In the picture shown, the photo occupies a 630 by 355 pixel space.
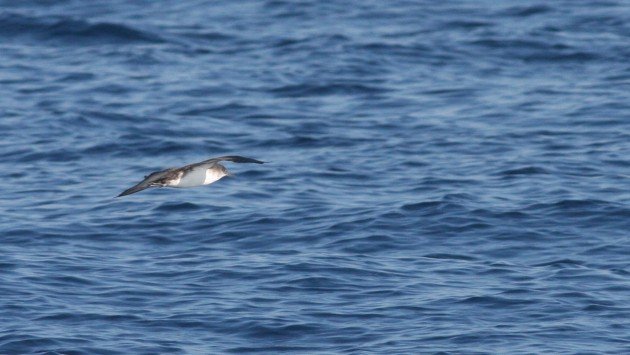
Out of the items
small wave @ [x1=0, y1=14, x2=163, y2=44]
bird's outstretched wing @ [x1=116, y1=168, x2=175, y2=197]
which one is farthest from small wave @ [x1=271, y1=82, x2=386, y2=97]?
bird's outstretched wing @ [x1=116, y1=168, x2=175, y2=197]

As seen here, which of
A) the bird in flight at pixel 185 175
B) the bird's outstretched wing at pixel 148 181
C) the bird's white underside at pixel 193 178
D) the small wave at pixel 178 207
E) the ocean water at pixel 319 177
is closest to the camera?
the bird's outstretched wing at pixel 148 181

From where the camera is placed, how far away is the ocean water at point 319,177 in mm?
13438

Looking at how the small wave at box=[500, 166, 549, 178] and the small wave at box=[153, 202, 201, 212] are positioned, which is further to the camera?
the small wave at box=[500, 166, 549, 178]

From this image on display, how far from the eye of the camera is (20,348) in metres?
12.8

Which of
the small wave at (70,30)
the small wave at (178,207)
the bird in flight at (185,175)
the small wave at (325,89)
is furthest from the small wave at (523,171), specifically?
the small wave at (70,30)

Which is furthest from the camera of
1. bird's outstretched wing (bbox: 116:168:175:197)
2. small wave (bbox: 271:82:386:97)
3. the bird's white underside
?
small wave (bbox: 271:82:386:97)

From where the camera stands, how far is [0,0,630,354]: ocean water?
1344cm

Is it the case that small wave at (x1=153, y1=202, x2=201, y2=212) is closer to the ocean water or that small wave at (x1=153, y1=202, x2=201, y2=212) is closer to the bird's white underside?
the ocean water

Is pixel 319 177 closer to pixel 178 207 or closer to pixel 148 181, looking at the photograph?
pixel 178 207

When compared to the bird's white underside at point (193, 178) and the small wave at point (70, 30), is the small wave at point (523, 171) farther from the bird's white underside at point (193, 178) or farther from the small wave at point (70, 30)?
the small wave at point (70, 30)

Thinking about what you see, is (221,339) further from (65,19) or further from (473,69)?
(65,19)

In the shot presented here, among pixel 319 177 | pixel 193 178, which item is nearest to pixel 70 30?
pixel 319 177

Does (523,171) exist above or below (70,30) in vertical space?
below

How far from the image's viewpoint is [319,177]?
17.7 m
